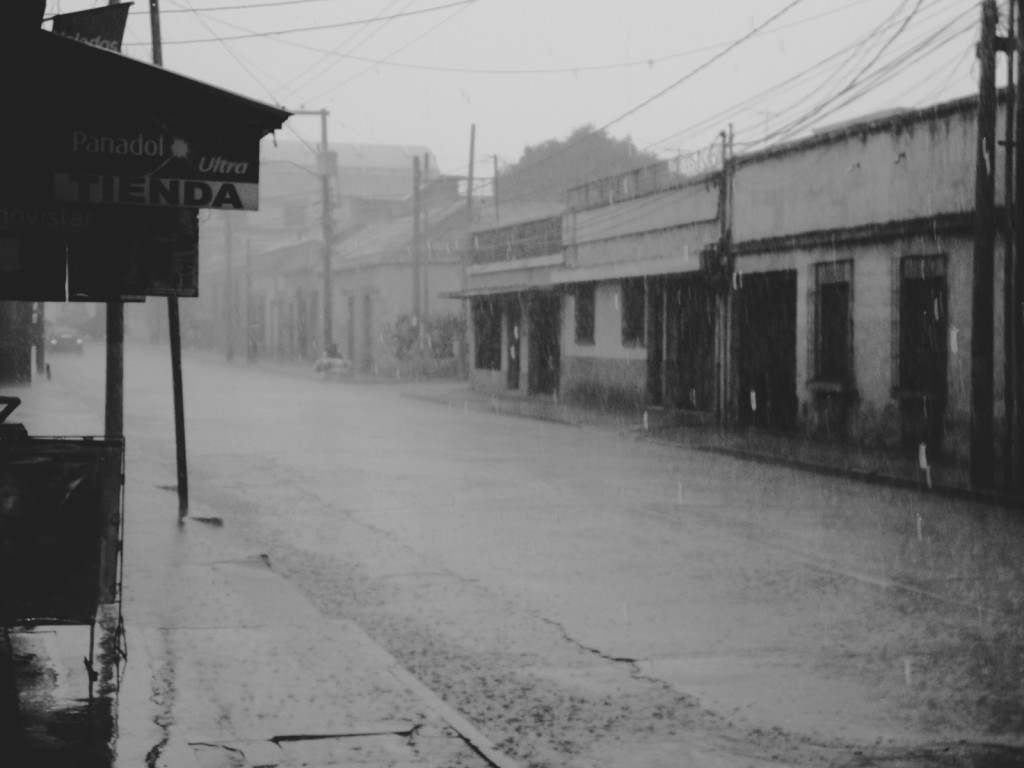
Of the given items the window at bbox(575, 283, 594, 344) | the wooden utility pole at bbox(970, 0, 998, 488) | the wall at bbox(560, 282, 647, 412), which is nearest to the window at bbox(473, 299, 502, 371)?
the wall at bbox(560, 282, 647, 412)

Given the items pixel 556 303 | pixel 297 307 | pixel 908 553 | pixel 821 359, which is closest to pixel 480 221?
pixel 297 307

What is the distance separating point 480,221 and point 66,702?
5335 centimetres

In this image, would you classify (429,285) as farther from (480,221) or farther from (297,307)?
(297,307)

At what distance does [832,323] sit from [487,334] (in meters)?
19.3

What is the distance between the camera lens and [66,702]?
6.40 metres

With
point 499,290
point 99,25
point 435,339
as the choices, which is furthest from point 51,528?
point 435,339

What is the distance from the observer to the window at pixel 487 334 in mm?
40812

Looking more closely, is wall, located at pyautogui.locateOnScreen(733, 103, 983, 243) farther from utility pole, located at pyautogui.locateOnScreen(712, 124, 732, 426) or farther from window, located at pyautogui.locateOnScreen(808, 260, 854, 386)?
window, located at pyautogui.locateOnScreen(808, 260, 854, 386)

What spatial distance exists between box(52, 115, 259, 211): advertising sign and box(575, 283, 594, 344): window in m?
26.9

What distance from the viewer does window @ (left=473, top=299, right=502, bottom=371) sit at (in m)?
40.8

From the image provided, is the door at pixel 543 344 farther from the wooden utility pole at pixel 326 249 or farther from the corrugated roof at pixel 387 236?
the corrugated roof at pixel 387 236

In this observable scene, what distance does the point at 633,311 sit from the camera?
1255 inches

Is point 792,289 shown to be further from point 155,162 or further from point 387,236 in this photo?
point 387,236

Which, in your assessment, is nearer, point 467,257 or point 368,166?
point 467,257
